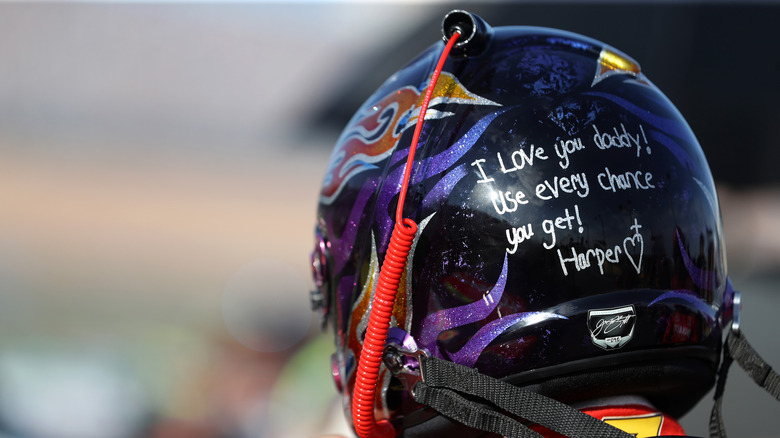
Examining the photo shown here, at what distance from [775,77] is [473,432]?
6592 mm

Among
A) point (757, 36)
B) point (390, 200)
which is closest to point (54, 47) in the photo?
point (757, 36)

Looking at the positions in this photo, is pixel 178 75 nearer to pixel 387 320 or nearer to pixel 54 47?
pixel 54 47

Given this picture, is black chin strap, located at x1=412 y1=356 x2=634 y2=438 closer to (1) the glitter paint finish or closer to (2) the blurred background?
(1) the glitter paint finish

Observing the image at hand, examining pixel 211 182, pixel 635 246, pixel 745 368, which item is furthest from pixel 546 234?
pixel 211 182

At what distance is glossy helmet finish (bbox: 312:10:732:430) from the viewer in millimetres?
833

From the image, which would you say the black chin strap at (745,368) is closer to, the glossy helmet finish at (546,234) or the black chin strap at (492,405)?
the glossy helmet finish at (546,234)

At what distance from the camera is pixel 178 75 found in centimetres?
1185

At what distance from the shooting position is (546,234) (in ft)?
2.72

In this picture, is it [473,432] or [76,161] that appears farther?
[76,161]

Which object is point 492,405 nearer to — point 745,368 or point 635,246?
point 635,246

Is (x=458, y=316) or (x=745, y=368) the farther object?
(x=745, y=368)
